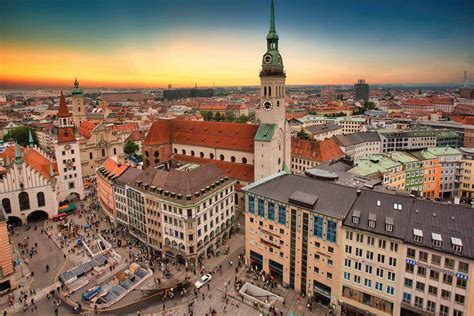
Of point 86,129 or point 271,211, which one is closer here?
point 271,211

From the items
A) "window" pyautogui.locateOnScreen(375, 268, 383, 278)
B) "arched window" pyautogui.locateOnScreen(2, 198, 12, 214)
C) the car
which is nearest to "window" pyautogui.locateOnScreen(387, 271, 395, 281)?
"window" pyautogui.locateOnScreen(375, 268, 383, 278)

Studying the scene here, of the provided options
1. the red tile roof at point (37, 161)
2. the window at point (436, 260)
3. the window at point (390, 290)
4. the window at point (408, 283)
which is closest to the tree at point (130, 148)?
the red tile roof at point (37, 161)

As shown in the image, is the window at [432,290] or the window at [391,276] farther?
the window at [391,276]

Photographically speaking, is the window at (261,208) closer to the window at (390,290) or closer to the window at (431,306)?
the window at (390,290)

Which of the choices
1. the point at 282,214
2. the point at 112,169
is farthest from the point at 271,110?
the point at 112,169

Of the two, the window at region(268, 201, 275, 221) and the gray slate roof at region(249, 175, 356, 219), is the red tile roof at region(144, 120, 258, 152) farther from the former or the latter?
the window at region(268, 201, 275, 221)

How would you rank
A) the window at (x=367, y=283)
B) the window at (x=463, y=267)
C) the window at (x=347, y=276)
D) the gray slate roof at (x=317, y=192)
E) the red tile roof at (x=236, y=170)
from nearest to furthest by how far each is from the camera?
the window at (x=463, y=267), the window at (x=367, y=283), the window at (x=347, y=276), the gray slate roof at (x=317, y=192), the red tile roof at (x=236, y=170)

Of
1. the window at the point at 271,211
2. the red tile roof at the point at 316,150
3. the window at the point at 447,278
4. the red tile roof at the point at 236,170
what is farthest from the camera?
the red tile roof at the point at 316,150

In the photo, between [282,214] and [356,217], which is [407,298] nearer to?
[356,217]
